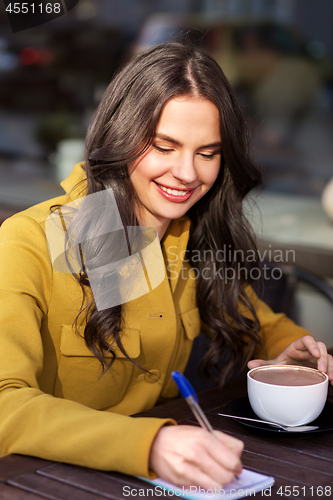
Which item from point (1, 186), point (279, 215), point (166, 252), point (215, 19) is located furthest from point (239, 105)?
point (215, 19)

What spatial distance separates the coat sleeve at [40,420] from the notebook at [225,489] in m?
0.03

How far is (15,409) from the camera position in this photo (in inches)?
34.9

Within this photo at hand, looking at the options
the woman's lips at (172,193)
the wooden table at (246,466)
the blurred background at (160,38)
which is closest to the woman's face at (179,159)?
the woman's lips at (172,193)

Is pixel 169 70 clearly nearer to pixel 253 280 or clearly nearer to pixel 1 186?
pixel 253 280

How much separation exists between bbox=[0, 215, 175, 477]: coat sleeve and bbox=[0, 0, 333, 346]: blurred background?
292 cm

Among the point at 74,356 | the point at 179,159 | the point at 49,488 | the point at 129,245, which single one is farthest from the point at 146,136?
the point at 49,488

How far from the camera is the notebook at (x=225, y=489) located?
773 mm

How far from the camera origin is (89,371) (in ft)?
4.24

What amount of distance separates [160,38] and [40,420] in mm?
4025

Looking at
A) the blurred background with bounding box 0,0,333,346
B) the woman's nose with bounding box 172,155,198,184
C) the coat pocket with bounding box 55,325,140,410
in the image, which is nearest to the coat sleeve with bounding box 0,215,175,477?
the coat pocket with bounding box 55,325,140,410

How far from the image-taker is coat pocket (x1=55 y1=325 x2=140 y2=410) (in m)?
1.26

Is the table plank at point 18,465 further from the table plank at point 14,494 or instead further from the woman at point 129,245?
the woman at point 129,245

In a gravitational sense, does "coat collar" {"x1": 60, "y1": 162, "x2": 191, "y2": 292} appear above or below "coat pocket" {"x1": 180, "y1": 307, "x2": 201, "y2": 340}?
above

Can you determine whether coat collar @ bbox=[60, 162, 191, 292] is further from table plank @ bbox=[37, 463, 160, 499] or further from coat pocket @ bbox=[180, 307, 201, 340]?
table plank @ bbox=[37, 463, 160, 499]
